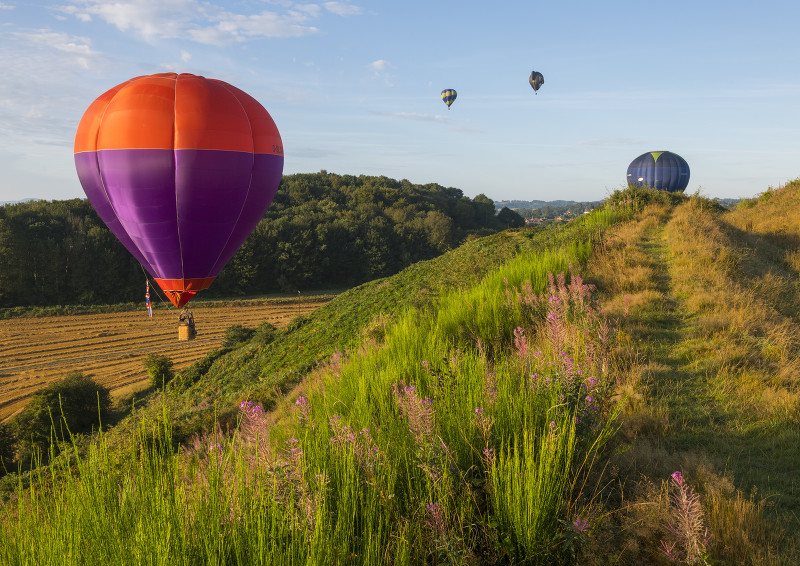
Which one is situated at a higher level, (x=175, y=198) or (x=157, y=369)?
(x=175, y=198)

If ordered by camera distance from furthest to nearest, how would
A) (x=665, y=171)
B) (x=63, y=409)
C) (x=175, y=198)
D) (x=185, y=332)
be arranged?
1. (x=665, y=171)
2. (x=63, y=409)
3. (x=185, y=332)
4. (x=175, y=198)

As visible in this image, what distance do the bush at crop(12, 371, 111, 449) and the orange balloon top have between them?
1212 centimetres

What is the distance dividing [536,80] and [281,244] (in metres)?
36.5

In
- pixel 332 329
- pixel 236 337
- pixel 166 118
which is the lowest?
pixel 236 337

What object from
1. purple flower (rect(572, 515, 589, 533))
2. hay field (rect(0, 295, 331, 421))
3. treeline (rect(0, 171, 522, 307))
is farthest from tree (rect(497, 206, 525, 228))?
purple flower (rect(572, 515, 589, 533))

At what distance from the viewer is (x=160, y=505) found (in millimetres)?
2531

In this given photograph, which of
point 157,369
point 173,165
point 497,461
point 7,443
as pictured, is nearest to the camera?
point 497,461

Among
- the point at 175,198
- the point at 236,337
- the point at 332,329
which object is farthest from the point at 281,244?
the point at 175,198

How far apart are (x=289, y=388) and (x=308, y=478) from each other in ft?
31.9

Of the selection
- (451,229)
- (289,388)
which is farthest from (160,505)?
(451,229)

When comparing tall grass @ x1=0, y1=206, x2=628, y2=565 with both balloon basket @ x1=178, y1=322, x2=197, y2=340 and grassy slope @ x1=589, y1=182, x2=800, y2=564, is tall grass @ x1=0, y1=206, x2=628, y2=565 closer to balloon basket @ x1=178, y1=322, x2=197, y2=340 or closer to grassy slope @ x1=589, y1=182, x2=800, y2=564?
grassy slope @ x1=589, y1=182, x2=800, y2=564

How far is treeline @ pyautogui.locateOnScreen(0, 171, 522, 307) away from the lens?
49.8 meters

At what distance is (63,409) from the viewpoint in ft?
79.3

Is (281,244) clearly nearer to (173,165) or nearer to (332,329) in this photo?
(332,329)
